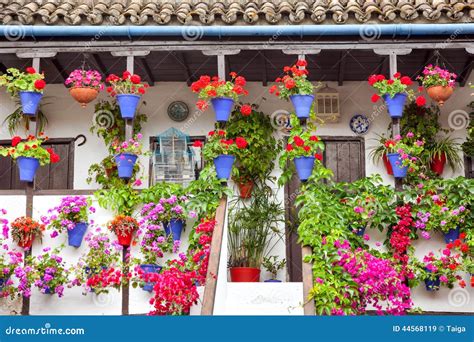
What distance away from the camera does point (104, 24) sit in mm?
11453

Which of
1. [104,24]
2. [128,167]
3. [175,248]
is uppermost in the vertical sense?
[104,24]

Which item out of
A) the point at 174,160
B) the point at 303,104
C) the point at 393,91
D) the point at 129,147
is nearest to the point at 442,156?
the point at 393,91

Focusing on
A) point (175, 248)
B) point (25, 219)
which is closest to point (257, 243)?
point (175, 248)

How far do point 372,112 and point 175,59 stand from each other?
9.95 ft

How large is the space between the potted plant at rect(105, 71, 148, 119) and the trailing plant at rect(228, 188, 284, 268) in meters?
2.03

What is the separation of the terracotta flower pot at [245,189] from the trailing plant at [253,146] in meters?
0.06

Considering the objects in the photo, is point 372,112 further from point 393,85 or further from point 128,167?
point 128,167

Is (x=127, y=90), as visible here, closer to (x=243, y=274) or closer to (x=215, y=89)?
(x=215, y=89)

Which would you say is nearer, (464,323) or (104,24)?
(464,323)

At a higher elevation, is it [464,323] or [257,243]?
[257,243]

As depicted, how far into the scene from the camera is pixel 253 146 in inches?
485

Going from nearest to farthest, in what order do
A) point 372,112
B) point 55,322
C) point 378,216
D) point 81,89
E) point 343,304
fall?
point 55,322, point 343,304, point 378,216, point 81,89, point 372,112

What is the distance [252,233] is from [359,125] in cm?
236

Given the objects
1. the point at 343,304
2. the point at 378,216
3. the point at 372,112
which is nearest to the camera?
the point at 343,304
